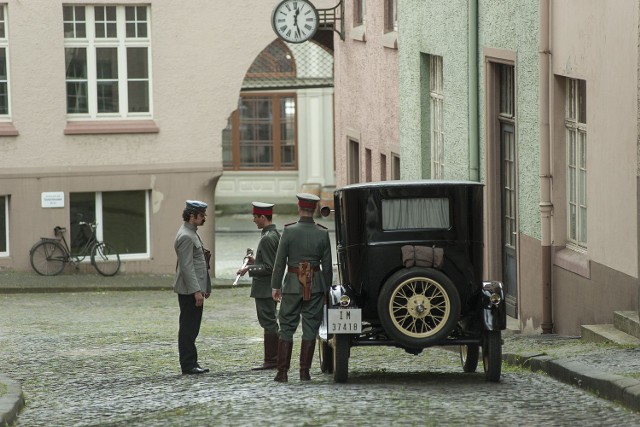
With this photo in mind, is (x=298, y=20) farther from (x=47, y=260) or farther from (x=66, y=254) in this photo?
(x=47, y=260)

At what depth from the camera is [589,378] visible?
1052cm

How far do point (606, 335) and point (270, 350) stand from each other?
309 cm

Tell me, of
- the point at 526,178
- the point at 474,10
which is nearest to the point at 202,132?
the point at 474,10

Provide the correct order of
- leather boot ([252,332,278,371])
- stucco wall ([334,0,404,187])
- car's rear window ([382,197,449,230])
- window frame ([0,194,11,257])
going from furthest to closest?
window frame ([0,194,11,257]) < stucco wall ([334,0,404,187]) < leather boot ([252,332,278,371]) < car's rear window ([382,197,449,230])

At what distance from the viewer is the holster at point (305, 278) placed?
11664 millimetres

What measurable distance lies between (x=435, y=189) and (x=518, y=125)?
5261mm

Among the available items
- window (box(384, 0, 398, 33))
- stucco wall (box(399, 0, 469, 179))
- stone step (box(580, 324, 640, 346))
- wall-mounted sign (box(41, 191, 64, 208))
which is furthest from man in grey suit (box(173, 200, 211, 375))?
wall-mounted sign (box(41, 191, 64, 208))

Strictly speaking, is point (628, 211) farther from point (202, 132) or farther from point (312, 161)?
point (312, 161)

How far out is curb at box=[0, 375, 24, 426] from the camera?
10.3 metres

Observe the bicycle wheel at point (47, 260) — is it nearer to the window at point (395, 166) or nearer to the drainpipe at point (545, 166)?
the window at point (395, 166)

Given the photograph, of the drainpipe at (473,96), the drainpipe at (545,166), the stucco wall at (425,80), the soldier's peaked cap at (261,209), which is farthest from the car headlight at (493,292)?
the stucco wall at (425,80)

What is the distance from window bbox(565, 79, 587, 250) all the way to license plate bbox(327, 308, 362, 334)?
177 inches

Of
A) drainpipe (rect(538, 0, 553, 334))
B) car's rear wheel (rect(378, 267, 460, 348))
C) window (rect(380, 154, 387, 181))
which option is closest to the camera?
car's rear wheel (rect(378, 267, 460, 348))

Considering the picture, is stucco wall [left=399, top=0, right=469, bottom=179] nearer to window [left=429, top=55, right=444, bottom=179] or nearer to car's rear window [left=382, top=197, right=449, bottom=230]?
window [left=429, top=55, right=444, bottom=179]
